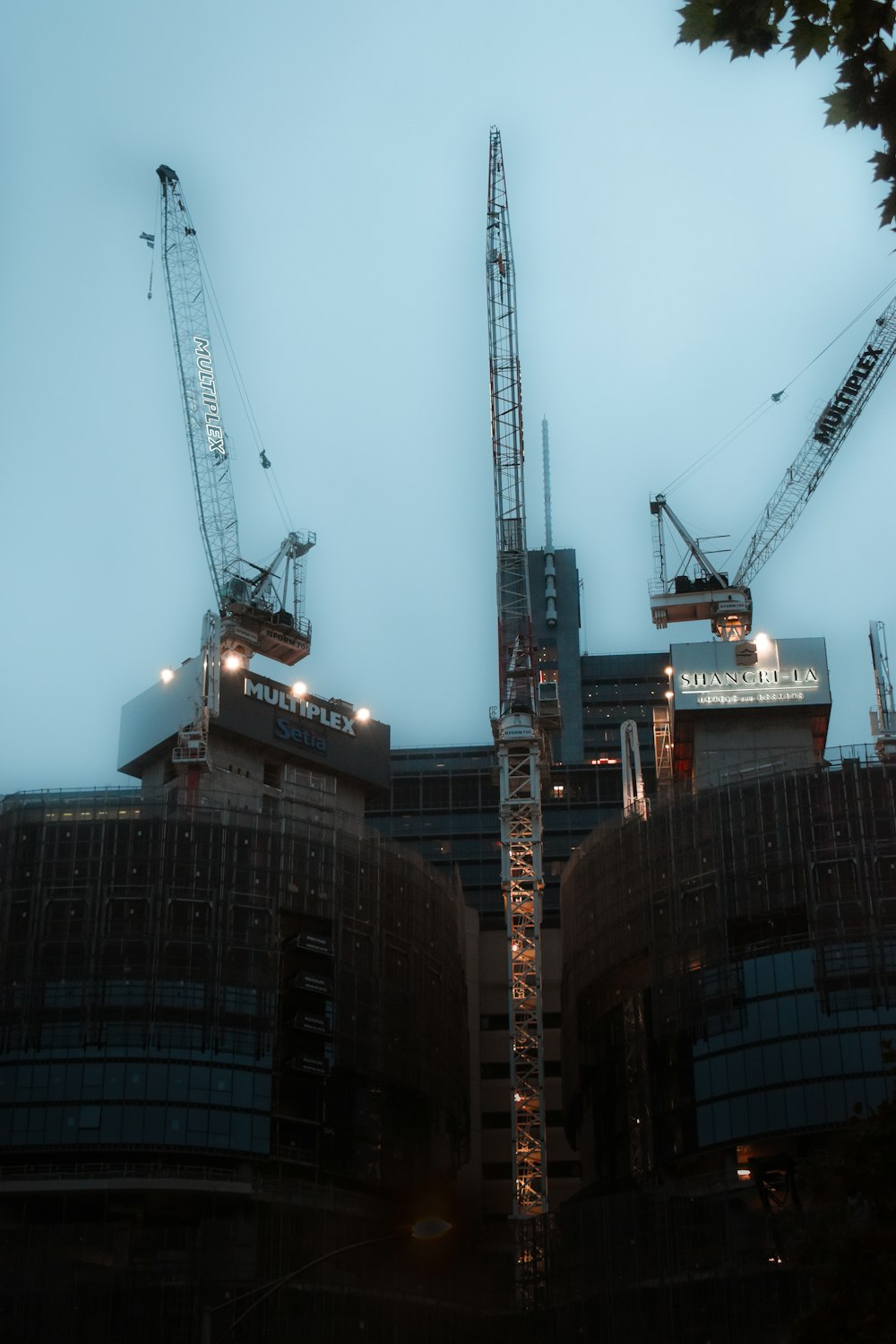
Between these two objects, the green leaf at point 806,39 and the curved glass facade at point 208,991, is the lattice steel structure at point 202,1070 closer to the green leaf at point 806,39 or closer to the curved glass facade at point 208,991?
the curved glass facade at point 208,991

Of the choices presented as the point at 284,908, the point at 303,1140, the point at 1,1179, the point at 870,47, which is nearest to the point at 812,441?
the point at 284,908

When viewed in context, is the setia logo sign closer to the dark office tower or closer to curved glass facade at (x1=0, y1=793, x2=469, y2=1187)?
the dark office tower

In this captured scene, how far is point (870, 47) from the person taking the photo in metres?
18.2

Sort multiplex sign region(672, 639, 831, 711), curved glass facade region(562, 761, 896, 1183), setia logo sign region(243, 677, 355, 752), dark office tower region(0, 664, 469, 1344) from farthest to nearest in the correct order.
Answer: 1. setia logo sign region(243, 677, 355, 752)
2. multiplex sign region(672, 639, 831, 711)
3. curved glass facade region(562, 761, 896, 1183)
4. dark office tower region(0, 664, 469, 1344)

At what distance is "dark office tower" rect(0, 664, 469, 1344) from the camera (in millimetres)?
104688

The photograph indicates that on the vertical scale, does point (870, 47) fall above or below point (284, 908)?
below

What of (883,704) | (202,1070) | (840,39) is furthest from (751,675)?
(840,39)

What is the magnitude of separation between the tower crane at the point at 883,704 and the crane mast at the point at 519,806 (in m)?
25.9

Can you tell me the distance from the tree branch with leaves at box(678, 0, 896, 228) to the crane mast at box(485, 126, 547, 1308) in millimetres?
101684

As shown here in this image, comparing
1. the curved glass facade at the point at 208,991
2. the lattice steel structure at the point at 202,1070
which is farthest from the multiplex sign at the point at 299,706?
the curved glass facade at the point at 208,991

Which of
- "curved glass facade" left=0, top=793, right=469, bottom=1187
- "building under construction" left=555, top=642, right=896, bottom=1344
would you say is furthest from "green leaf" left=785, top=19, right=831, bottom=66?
"curved glass facade" left=0, top=793, right=469, bottom=1187

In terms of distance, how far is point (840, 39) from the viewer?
18141 mm

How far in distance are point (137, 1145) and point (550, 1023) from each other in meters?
64.3

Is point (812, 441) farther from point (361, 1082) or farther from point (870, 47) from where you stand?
point (870, 47)
